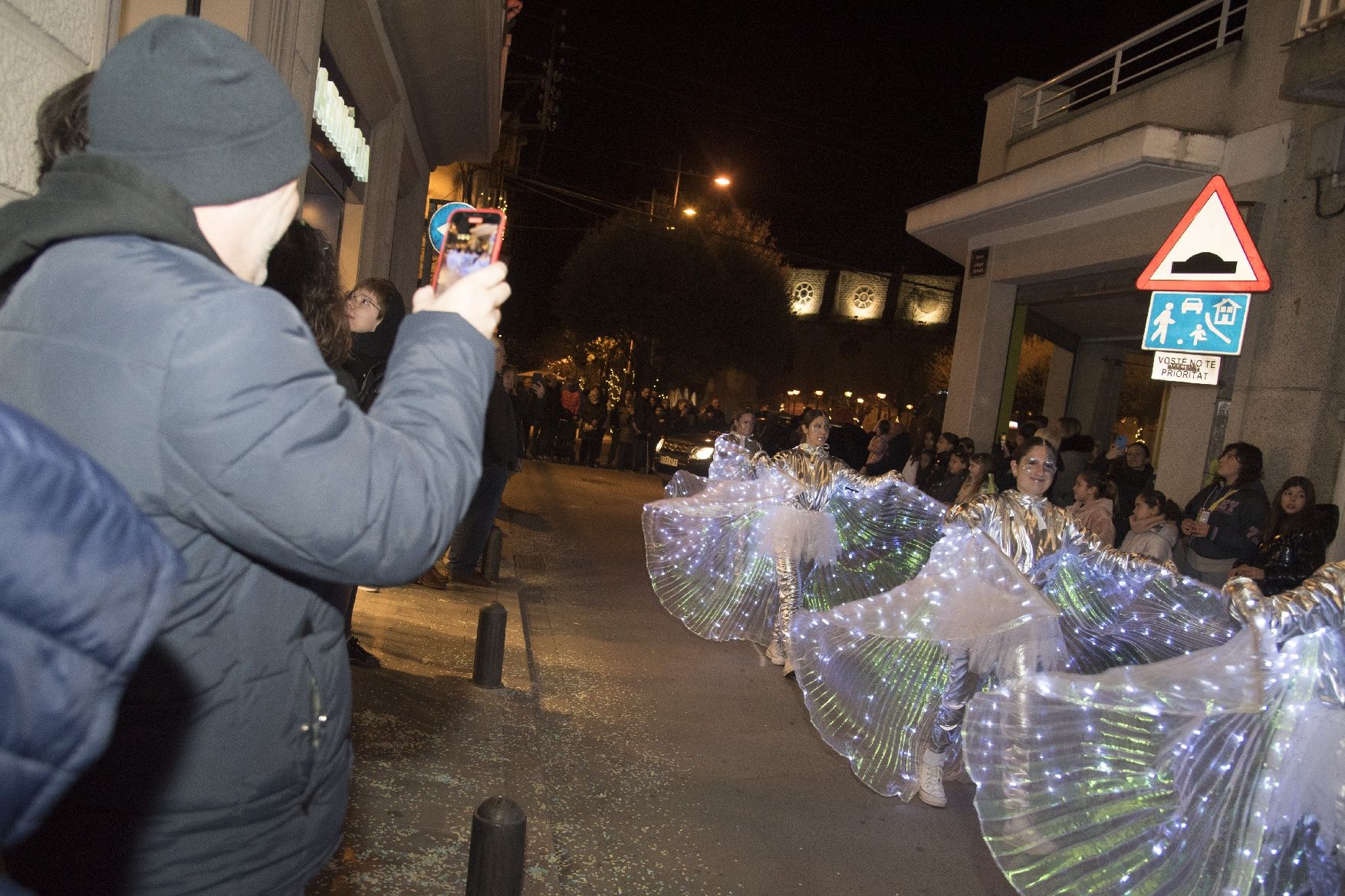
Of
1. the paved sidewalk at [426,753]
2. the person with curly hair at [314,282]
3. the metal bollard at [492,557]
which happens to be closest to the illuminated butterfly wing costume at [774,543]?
the paved sidewalk at [426,753]

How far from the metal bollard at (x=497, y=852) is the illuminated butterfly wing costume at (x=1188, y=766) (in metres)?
1.50

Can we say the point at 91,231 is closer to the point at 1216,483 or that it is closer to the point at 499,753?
the point at 499,753

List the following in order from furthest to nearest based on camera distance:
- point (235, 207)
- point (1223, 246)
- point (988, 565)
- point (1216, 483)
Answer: point (1216, 483) → point (1223, 246) → point (988, 565) → point (235, 207)

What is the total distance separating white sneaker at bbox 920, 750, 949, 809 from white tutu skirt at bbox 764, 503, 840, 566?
203 cm

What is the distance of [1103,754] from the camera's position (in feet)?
10.8

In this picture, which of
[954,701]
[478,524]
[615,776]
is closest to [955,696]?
[954,701]

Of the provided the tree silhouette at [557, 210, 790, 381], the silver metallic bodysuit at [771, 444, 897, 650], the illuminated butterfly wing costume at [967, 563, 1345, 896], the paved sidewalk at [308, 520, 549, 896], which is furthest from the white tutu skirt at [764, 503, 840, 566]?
the tree silhouette at [557, 210, 790, 381]

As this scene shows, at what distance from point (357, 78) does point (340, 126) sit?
29.4 inches

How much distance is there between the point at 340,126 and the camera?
867 cm

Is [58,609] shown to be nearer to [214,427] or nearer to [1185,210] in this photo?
[214,427]

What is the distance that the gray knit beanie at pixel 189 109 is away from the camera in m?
1.26

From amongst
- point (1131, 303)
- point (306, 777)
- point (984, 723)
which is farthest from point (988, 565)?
point (1131, 303)

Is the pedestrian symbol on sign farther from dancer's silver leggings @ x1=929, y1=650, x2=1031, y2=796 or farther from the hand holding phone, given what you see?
the hand holding phone

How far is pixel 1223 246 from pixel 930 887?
5.10 metres
